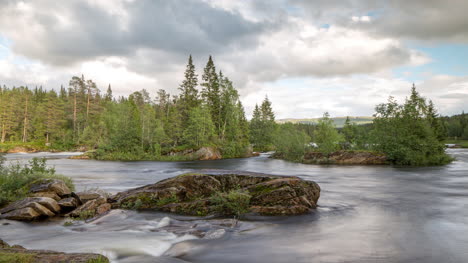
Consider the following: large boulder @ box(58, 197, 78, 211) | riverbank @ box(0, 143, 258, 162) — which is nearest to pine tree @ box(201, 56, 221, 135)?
riverbank @ box(0, 143, 258, 162)

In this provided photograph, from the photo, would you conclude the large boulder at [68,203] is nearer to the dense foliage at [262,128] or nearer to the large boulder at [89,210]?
the large boulder at [89,210]

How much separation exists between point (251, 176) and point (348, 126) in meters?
75.0

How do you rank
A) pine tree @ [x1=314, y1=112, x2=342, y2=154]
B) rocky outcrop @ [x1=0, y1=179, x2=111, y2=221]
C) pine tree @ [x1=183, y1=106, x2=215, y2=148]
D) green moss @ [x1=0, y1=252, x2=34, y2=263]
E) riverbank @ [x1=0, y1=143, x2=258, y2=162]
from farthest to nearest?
pine tree @ [x1=183, y1=106, x2=215, y2=148], riverbank @ [x1=0, y1=143, x2=258, y2=162], pine tree @ [x1=314, y1=112, x2=342, y2=154], rocky outcrop @ [x1=0, y1=179, x2=111, y2=221], green moss @ [x1=0, y1=252, x2=34, y2=263]

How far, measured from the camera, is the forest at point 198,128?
3766cm

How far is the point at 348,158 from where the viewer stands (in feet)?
130

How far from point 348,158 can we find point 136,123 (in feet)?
141

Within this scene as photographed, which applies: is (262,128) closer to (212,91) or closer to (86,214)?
(212,91)

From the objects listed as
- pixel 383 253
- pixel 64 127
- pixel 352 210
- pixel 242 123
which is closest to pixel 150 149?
pixel 242 123

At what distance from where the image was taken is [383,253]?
739 cm

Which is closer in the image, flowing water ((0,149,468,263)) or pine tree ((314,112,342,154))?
flowing water ((0,149,468,263))

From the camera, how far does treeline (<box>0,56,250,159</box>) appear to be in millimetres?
56156

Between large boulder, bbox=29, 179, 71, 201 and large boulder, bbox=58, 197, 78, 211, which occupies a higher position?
large boulder, bbox=29, 179, 71, 201

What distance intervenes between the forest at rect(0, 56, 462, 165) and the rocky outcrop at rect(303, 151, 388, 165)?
4.57 feet

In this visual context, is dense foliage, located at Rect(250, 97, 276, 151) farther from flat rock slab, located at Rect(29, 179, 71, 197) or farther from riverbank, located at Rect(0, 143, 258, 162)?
flat rock slab, located at Rect(29, 179, 71, 197)
